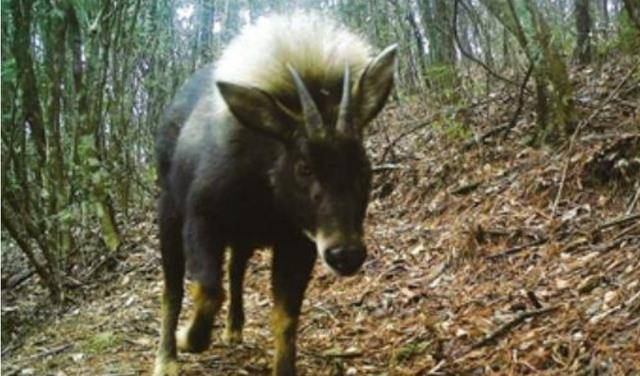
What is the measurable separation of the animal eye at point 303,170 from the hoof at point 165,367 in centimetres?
171

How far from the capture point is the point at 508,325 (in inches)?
194

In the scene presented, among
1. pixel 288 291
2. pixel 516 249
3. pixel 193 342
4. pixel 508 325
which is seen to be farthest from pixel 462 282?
pixel 193 342

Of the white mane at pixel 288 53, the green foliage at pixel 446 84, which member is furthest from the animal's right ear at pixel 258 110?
the green foliage at pixel 446 84

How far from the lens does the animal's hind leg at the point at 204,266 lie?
475 cm

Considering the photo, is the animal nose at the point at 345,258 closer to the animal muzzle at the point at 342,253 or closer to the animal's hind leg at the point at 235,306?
the animal muzzle at the point at 342,253

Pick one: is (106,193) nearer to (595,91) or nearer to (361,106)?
(595,91)

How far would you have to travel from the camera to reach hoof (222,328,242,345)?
622 cm

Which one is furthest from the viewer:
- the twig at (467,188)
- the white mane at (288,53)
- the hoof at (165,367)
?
the twig at (467,188)

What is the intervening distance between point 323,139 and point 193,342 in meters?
1.57

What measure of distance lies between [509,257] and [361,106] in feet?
7.93

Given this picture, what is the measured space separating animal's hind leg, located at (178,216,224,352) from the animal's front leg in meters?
0.34

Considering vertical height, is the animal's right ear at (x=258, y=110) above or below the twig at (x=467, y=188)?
above

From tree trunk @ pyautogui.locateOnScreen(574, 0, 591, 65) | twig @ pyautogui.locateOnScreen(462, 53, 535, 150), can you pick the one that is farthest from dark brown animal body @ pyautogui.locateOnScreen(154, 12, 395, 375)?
tree trunk @ pyautogui.locateOnScreen(574, 0, 591, 65)

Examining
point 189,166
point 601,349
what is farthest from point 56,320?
point 601,349
